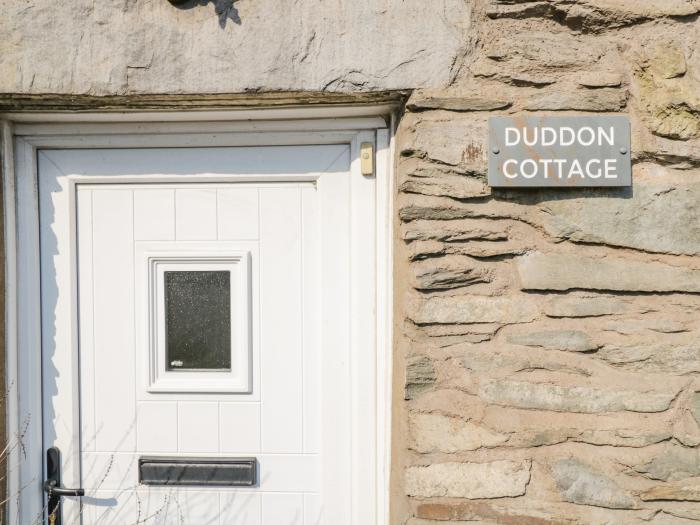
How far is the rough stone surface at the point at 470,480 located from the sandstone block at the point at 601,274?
1.73ft

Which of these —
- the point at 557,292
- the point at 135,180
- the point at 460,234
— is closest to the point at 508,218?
the point at 460,234

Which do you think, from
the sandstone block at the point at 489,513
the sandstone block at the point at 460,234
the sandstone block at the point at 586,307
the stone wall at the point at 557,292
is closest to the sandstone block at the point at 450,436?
the stone wall at the point at 557,292

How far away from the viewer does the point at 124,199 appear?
2266 mm

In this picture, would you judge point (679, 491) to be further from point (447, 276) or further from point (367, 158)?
point (367, 158)

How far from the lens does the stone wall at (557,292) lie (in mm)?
1903

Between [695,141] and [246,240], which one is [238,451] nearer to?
[246,240]

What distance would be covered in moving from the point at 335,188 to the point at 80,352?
1.03m

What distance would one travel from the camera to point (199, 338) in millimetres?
2266

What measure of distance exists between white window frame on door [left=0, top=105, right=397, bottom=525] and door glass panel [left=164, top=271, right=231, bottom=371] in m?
0.39

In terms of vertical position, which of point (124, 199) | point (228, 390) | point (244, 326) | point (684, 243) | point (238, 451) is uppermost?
point (124, 199)

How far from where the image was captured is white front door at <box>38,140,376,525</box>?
7.35 ft

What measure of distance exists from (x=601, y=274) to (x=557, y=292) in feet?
0.43

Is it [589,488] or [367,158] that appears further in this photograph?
[367,158]

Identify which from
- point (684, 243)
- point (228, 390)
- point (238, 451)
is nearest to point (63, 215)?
point (228, 390)
